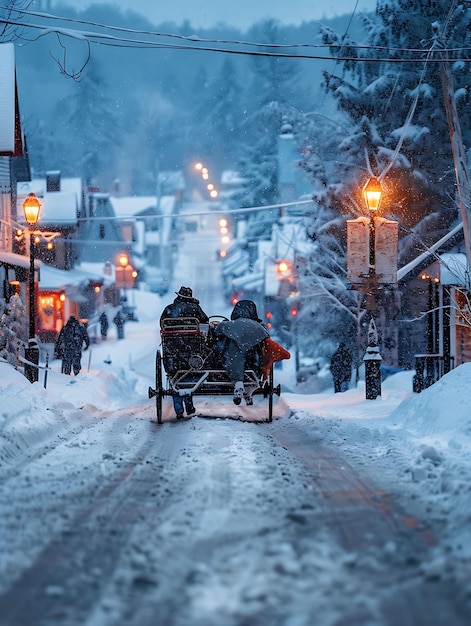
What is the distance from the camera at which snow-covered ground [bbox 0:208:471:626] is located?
387 cm

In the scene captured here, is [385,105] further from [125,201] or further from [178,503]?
[125,201]

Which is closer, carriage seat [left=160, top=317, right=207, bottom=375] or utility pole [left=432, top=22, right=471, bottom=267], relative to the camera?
carriage seat [left=160, top=317, right=207, bottom=375]

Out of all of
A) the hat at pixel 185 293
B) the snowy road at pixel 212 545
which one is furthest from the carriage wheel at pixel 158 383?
the snowy road at pixel 212 545

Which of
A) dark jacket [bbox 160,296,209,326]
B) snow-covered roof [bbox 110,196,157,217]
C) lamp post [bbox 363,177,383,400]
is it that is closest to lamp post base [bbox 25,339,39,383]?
dark jacket [bbox 160,296,209,326]

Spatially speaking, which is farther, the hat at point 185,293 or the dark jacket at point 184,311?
the hat at point 185,293

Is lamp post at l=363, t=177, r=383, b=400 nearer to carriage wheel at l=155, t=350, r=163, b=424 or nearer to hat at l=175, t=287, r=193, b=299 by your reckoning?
hat at l=175, t=287, r=193, b=299

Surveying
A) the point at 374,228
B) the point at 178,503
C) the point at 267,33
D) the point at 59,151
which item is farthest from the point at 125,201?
the point at 178,503

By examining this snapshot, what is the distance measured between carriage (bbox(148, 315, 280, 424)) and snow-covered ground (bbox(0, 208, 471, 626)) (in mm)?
1218

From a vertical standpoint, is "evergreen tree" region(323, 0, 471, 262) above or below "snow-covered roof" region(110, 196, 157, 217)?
below

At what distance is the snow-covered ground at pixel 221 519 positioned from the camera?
3865 millimetres

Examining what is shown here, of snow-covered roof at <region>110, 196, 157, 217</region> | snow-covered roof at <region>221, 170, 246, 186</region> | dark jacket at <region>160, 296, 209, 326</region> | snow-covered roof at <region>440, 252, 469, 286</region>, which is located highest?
snow-covered roof at <region>221, 170, 246, 186</region>

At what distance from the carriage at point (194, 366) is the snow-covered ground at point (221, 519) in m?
1.22

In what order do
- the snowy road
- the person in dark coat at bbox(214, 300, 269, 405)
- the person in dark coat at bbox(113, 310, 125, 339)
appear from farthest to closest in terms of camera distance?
the person in dark coat at bbox(113, 310, 125, 339) → the person in dark coat at bbox(214, 300, 269, 405) → the snowy road

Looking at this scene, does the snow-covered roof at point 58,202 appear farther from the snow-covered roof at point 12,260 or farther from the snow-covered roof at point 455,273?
the snow-covered roof at point 455,273
